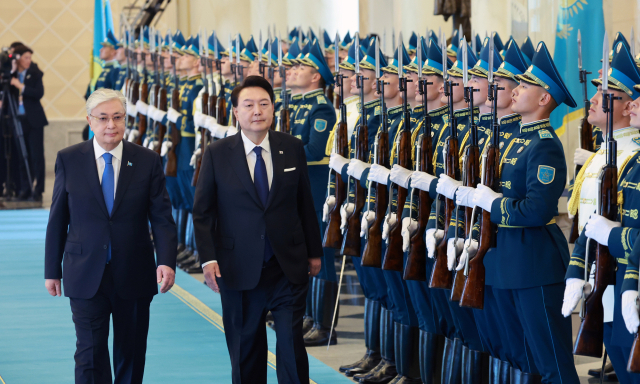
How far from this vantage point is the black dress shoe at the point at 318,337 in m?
5.30

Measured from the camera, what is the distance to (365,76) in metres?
4.85

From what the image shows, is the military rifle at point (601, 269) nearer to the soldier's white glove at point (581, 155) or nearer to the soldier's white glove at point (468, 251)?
the soldier's white glove at point (468, 251)

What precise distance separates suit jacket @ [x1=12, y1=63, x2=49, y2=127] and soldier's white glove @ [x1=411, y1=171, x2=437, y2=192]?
29.2 feet

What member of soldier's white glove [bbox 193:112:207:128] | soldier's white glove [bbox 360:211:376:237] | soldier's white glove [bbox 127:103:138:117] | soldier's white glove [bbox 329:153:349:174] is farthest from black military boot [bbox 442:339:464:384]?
soldier's white glove [bbox 127:103:138:117]

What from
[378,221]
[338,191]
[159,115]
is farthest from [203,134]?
[378,221]

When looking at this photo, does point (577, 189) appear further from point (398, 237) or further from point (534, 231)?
point (398, 237)

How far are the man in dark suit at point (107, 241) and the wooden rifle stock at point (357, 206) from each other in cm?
121

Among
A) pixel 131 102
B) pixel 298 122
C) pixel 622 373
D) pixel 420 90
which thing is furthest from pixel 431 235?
pixel 131 102

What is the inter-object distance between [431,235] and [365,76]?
132cm

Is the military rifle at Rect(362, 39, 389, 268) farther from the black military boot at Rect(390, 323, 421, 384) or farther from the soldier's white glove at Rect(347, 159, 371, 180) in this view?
the black military boot at Rect(390, 323, 421, 384)

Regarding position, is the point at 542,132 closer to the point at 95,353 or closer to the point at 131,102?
the point at 95,353

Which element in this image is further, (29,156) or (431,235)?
(29,156)

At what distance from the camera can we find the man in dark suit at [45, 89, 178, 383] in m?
3.49

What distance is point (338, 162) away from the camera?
4773 millimetres
